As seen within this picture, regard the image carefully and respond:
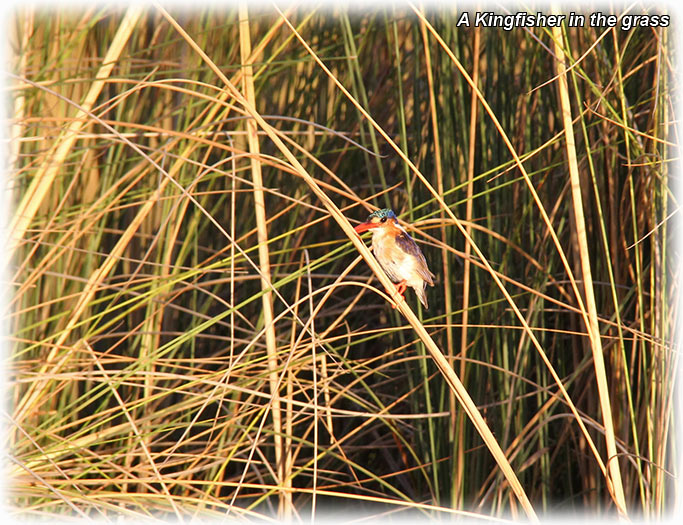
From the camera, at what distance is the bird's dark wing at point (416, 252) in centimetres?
173

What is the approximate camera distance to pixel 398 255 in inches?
71.7

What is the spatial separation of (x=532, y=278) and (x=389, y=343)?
49 cm

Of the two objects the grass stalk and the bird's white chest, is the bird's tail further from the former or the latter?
the grass stalk

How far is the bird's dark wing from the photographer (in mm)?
1733

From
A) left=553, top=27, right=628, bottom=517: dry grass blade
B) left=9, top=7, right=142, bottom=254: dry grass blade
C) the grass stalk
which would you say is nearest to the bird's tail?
the grass stalk

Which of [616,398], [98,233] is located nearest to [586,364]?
[616,398]

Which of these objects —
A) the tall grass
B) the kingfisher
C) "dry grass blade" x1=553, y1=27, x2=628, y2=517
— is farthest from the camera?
the kingfisher

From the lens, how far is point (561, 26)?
135 centimetres

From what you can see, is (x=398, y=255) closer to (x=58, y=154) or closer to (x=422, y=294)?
(x=422, y=294)

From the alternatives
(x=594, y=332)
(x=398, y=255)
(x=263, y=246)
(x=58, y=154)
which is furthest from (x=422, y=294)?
(x=58, y=154)

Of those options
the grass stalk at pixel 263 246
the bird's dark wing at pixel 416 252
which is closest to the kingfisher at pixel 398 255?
the bird's dark wing at pixel 416 252

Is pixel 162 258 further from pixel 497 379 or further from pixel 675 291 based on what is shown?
pixel 675 291

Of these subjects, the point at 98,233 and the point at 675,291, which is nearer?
the point at 675,291

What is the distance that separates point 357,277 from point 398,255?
0.14 m
